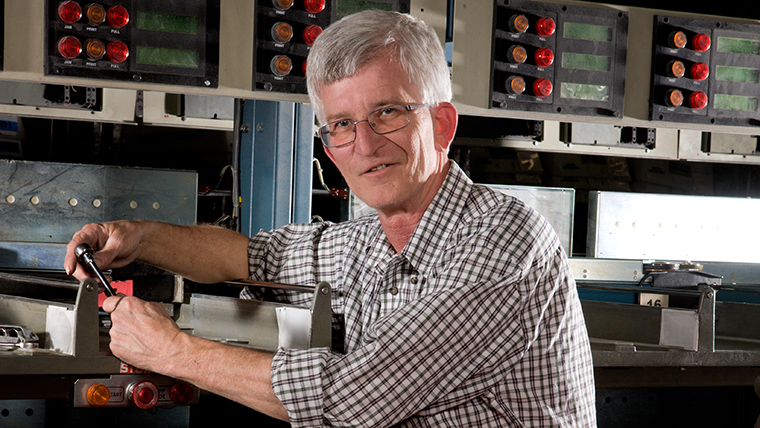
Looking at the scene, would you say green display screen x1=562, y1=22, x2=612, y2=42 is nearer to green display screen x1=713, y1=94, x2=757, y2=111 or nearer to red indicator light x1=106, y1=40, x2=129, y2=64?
green display screen x1=713, y1=94, x2=757, y2=111

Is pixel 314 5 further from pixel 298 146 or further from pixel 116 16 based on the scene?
pixel 116 16

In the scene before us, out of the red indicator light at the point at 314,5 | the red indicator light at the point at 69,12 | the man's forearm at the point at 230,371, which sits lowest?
the man's forearm at the point at 230,371

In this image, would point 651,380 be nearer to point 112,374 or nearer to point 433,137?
point 433,137

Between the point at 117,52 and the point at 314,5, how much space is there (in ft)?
1.89

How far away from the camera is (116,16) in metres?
2.06

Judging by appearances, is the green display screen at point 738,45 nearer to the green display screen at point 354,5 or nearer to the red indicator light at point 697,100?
the red indicator light at point 697,100

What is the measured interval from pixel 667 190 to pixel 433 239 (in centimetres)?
326

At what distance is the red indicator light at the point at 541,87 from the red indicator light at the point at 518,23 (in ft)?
0.57

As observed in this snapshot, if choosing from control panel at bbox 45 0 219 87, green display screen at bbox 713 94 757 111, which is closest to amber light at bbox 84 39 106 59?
control panel at bbox 45 0 219 87

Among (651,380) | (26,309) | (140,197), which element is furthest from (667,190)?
(26,309)

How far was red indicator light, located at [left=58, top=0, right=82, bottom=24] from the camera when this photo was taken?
201 centimetres

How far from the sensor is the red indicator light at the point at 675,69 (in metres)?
2.63

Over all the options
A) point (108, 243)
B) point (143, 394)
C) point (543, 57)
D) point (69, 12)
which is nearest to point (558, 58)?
point (543, 57)

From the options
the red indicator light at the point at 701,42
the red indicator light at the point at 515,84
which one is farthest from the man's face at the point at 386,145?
the red indicator light at the point at 701,42
